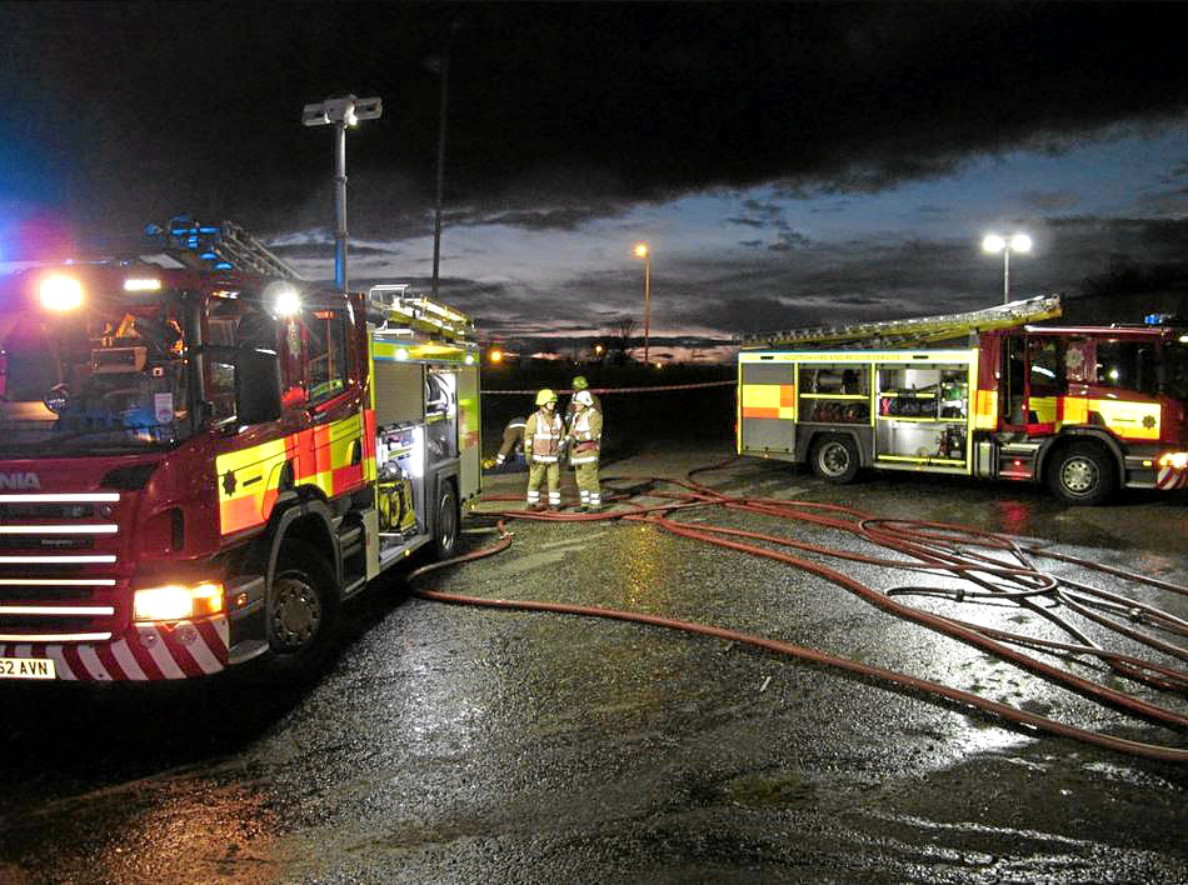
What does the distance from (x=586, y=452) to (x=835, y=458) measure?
5.02 meters

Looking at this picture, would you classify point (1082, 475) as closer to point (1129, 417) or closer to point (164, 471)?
point (1129, 417)

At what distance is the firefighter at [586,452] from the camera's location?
1109 centimetres

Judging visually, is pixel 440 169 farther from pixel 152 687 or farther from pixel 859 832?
pixel 859 832

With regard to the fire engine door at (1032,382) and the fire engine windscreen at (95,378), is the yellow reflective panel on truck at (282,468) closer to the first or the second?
the fire engine windscreen at (95,378)

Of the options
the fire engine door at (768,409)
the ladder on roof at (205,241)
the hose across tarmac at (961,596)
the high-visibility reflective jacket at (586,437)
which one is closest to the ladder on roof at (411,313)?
the ladder on roof at (205,241)

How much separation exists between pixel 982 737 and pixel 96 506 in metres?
4.29

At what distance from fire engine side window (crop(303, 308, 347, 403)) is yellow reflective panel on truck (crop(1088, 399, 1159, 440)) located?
1009 cm

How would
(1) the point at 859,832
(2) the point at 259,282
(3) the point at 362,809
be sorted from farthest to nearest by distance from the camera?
(2) the point at 259,282, (3) the point at 362,809, (1) the point at 859,832

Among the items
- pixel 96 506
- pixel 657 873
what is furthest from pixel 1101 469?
pixel 96 506

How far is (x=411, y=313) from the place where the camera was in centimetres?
757

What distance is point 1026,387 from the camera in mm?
12156

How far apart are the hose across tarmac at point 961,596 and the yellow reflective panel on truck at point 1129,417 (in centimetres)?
327

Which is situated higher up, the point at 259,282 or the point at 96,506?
the point at 259,282

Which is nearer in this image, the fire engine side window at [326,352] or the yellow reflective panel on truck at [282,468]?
the yellow reflective panel on truck at [282,468]
